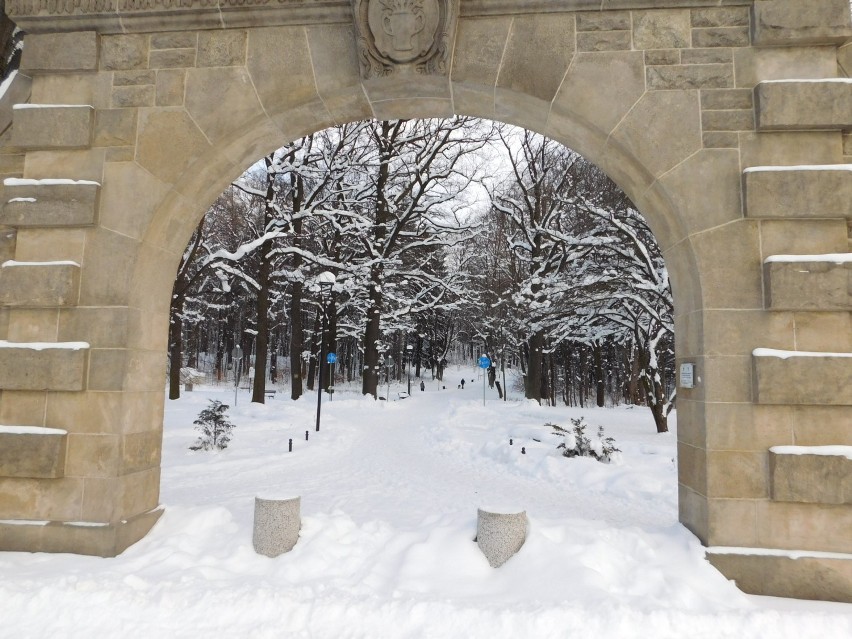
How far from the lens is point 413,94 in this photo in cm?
552

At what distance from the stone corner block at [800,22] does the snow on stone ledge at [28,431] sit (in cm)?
770

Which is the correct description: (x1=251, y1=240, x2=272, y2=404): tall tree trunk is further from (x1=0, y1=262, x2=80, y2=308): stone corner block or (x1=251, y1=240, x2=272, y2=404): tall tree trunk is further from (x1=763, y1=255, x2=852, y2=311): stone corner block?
(x1=763, y1=255, x2=852, y2=311): stone corner block

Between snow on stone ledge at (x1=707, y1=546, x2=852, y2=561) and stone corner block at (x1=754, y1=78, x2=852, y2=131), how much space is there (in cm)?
378

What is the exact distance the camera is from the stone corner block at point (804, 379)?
15.0 ft

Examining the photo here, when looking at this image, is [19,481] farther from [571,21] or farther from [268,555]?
[571,21]

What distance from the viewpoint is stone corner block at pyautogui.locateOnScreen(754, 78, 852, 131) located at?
4762mm

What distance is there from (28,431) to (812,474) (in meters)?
7.26

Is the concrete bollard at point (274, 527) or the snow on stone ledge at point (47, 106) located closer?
the concrete bollard at point (274, 527)

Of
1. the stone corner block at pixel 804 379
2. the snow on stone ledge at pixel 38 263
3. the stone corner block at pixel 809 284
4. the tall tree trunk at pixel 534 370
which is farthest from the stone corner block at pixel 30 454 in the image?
the tall tree trunk at pixel 534 370

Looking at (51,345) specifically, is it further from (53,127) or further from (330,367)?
(330,367)

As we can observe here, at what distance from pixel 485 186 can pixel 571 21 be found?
737 inches

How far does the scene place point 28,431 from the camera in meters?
5.11

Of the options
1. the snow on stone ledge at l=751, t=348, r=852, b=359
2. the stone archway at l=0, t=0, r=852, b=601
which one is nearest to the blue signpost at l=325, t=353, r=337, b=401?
the stone archway at l=0, t=0, r=852, b=601

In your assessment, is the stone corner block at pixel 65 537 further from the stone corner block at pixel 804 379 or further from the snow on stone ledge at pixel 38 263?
the stone corner block at pixel 804 379
